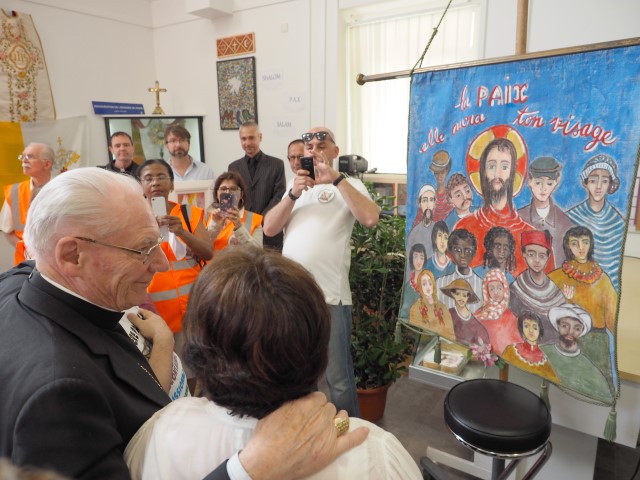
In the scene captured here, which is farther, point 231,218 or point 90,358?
point 231,218

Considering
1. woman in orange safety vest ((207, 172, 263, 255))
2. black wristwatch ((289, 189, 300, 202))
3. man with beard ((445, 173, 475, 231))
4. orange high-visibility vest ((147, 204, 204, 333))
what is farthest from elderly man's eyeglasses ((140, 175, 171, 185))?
man with beard ((445, 173, 475, 231))

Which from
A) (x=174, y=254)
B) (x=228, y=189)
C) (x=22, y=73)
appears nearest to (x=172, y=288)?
(x=174, y=254)

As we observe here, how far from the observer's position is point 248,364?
609 mm

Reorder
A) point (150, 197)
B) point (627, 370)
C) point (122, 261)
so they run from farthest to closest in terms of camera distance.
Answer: point (150, 197) → point (627, 370) → point (122, 261)

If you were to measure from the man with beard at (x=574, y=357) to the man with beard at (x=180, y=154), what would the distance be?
9.17 ft

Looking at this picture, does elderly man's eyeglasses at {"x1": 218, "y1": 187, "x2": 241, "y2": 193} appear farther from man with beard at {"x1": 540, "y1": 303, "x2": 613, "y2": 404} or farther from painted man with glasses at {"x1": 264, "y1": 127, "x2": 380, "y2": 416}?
man with beard at {"x1": 540, "y1": 303, "x2": 613, "y2": 404}

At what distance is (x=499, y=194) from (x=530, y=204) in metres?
0.11

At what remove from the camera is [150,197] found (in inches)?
78.3

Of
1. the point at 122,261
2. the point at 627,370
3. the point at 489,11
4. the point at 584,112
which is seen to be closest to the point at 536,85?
the point at 584,112

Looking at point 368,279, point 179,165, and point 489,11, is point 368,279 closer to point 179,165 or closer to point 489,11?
point 179,165

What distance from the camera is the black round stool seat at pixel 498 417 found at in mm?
1293

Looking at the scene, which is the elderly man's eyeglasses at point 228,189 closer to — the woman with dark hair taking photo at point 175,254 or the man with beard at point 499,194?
the woman with dark hair taking photo at point 175,254

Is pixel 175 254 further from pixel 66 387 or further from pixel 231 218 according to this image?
pixel 66 387

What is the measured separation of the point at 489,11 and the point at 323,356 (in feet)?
10.4
